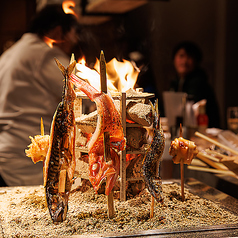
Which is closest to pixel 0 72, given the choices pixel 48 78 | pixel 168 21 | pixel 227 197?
pixel 48 78

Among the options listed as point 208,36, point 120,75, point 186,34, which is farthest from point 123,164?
point 208,36

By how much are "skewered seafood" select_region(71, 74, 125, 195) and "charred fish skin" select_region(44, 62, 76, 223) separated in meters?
0.10

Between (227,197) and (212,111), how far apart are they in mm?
3509

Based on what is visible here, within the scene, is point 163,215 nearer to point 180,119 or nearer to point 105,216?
point 105,216

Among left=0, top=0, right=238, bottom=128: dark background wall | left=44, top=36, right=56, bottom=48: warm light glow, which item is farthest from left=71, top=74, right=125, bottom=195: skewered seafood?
left=0, top=0, right=238, bottom=128: dark background wall

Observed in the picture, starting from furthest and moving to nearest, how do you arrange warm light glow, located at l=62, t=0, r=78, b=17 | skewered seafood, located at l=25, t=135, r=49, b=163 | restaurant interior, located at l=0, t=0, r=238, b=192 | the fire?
restaurant interior, located at l=0, t=0, r=238, b=192 < warm light glow, located at l=62, t=0, r=78, b=17 < the fire < skewered seafood, located at l=25, t=135, r=49, b=163

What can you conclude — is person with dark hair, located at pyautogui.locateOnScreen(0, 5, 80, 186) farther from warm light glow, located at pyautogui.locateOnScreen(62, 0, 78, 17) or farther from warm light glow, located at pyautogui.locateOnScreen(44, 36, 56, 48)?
warm light glow, located at pyautogui.locateOnScreen(62, 0, 78, 17)

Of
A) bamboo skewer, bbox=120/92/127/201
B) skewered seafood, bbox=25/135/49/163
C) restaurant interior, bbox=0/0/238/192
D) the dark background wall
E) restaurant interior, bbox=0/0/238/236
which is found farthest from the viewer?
the dark background wall

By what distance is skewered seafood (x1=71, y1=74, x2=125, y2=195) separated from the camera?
4.22 ft

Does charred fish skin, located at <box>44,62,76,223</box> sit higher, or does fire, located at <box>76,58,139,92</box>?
fire, located at <box>76,58,139,92</box>

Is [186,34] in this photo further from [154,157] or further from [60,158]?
[60,158]

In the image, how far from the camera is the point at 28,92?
2479mm

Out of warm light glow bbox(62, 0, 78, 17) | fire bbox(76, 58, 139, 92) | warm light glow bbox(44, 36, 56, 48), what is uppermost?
warm light glow bbox(62, 0, 78, 17)

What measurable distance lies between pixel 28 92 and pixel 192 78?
310cm
